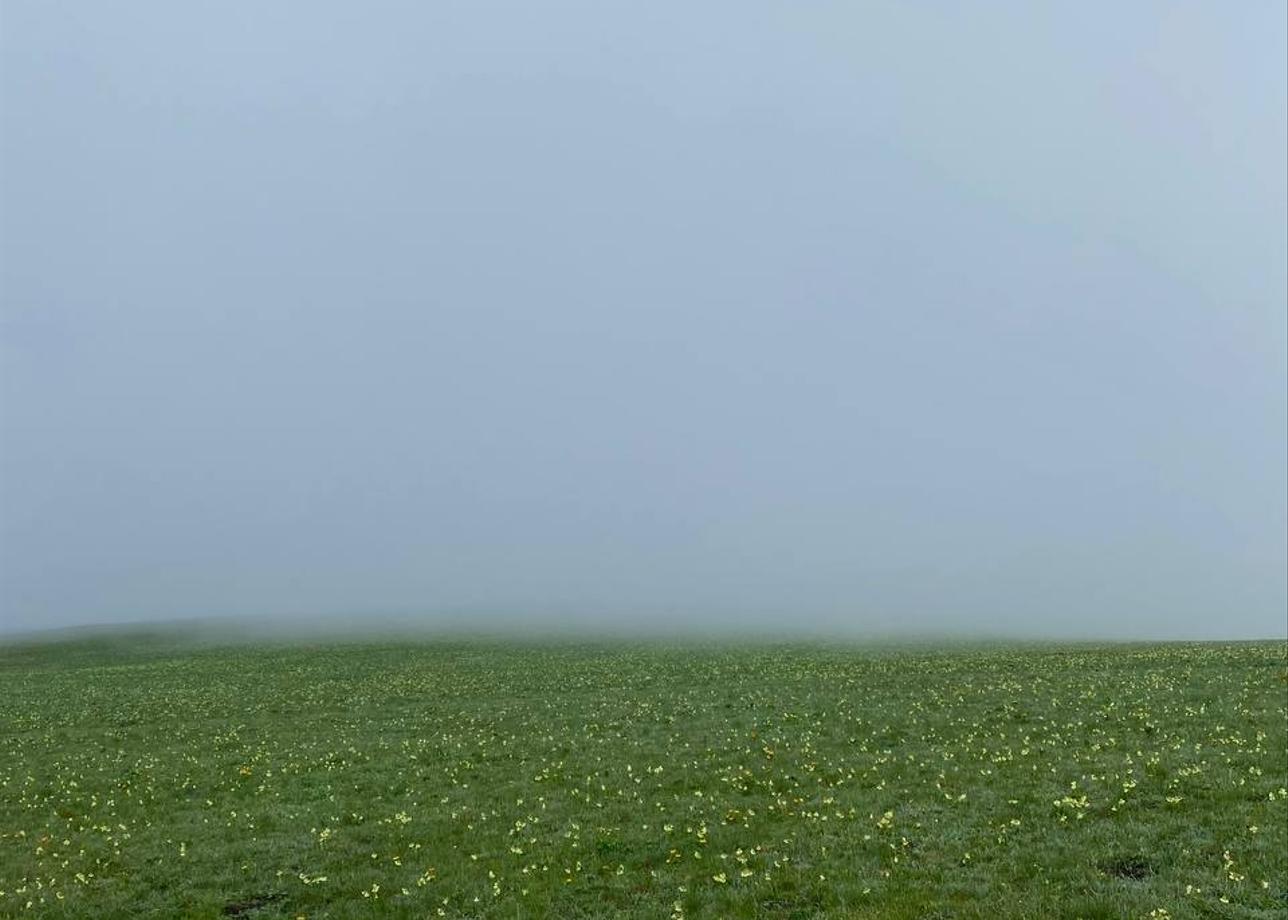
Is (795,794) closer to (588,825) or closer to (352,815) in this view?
(588,825)

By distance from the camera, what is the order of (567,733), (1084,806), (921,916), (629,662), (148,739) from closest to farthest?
(921,916) → (1084,806) → (567,733) → (148,739) → (629,662)

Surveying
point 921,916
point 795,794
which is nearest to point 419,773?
point 795,794

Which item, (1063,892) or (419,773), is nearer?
(1063,892)

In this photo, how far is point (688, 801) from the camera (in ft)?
68.2

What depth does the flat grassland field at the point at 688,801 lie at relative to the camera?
1485 centimetres

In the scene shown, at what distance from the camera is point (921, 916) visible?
13172 millimetres

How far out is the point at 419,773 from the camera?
2570cm

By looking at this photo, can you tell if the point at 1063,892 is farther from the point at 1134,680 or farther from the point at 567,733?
the point at 1134,680

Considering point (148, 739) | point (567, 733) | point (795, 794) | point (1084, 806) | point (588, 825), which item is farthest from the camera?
point (148, 739)

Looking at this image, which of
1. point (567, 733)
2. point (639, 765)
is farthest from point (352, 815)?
point (567, 733)

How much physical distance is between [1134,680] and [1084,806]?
2087 cm

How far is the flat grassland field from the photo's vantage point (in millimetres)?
14852

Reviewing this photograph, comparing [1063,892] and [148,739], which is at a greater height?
[1063,892]

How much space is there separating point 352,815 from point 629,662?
37.5m
